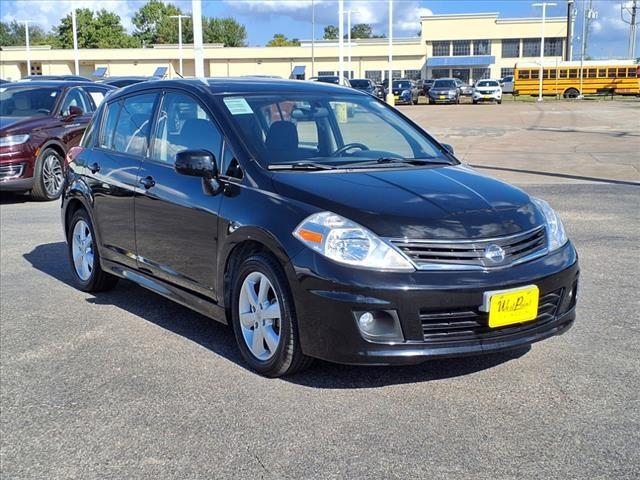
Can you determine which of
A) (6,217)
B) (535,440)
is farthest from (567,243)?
(6,217)

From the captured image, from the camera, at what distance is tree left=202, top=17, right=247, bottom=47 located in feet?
413

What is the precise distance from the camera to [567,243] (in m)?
4.62

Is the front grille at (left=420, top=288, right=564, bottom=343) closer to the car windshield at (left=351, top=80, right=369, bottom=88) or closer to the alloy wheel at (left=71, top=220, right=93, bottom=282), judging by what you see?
the alloy wheel at (left=71, top=220, right=93, bottom=282)

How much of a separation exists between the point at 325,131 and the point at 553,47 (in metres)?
87.3

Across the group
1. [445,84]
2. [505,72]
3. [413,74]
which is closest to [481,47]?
[505,72]

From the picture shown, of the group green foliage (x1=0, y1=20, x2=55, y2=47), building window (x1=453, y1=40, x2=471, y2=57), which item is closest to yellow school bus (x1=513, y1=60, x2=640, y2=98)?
building window (x1=453, y1=40, x2=471, y2=57)

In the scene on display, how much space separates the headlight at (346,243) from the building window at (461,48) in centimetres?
8518

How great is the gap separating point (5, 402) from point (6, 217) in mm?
7185

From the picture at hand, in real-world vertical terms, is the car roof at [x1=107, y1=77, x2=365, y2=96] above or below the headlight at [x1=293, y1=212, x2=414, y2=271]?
above

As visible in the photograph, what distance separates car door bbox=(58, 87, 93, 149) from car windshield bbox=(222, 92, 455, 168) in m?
7.52

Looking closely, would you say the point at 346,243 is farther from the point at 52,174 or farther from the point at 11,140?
the point at 52,174

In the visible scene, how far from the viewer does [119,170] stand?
19.4ft

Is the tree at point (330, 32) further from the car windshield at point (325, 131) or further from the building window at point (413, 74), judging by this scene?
Result: the car windshield at point (325, 131)

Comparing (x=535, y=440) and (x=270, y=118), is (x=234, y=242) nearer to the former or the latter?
(x=270, y=118)
